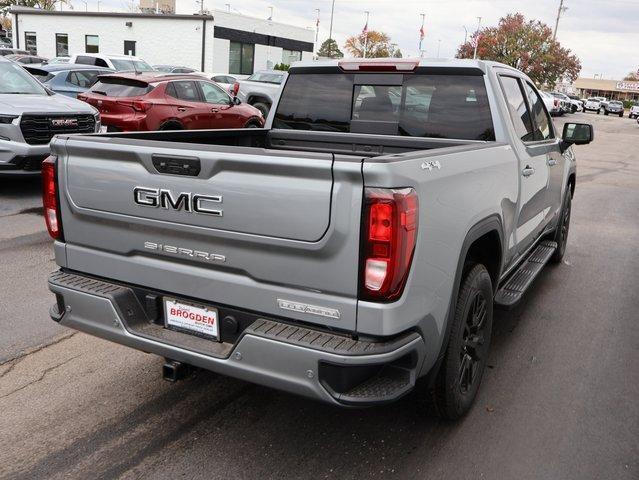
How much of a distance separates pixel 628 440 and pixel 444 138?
85.4 inches

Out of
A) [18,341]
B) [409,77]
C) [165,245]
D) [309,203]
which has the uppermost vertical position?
[409,77]

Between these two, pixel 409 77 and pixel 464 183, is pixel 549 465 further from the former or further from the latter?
pixel 409 77

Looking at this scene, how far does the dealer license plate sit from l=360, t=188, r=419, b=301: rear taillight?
0.79m

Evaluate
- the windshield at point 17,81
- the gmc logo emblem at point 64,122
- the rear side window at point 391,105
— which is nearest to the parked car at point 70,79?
the windshield at point 17,81

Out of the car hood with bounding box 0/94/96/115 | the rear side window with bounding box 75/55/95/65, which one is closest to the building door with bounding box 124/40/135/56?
the rear side window with bounding box 75/55/95/65

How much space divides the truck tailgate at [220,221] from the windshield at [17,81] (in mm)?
7735

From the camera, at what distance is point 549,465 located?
3.14 metres

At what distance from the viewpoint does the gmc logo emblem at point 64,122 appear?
29.9 ft

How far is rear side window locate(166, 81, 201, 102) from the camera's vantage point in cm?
1231

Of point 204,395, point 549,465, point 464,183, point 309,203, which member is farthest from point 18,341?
point 549,465

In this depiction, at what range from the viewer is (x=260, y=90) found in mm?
20844

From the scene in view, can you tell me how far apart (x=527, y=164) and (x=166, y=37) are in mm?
37534

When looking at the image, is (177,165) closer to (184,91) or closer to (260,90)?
(184,91)

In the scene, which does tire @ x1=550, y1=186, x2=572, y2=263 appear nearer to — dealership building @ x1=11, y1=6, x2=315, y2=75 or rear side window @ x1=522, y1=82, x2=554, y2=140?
rear side window @ x1=522, y1=82, x2=554, y2=140
